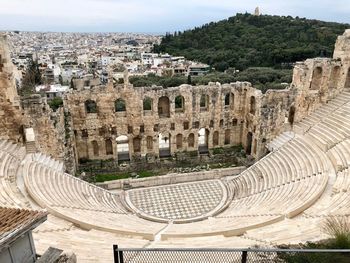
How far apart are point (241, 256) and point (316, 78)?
837 inches

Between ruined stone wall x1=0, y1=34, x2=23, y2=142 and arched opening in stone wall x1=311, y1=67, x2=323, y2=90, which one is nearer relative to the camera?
ruined stone wall x1=0, y1=34, x2=23, y2=142

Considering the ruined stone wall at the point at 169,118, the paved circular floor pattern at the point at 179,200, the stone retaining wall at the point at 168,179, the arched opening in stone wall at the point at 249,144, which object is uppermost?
the ruined stone wall at the point at 169,118

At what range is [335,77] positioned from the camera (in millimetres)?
24328

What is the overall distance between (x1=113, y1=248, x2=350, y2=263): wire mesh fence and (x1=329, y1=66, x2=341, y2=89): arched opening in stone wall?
812 inches

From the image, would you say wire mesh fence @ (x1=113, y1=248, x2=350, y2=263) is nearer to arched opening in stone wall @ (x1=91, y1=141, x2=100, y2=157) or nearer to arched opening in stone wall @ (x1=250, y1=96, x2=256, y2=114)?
arched opening in stone wall @ (x1=91, y1=141, x2=100, y2=157)

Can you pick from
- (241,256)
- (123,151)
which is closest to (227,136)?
(123,151)

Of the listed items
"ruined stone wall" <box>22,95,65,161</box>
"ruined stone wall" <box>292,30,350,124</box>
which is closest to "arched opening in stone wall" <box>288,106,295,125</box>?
"ruined stone wall" <box>292,30,350,124</box>

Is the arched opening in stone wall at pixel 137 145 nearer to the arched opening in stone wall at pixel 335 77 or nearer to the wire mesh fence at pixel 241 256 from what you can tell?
the arched opening in stone wall at pixel 335 77

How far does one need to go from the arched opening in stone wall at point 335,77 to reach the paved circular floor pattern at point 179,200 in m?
12.0

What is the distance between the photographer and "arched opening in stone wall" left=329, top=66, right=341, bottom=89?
78.8 ft

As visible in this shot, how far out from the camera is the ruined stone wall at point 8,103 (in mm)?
18328

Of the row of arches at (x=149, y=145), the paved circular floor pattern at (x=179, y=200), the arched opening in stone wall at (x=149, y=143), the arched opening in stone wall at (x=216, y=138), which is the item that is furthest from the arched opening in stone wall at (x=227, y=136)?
the arched opening in stone wall at (x=149, y=143)

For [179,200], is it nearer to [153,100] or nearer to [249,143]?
[153,100]

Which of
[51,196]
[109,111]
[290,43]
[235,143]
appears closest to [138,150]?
[109,111]
